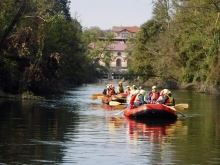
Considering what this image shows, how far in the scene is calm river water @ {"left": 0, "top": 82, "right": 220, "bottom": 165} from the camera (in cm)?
1808

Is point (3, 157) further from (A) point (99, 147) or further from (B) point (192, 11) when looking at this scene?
(B) point (192, 11)

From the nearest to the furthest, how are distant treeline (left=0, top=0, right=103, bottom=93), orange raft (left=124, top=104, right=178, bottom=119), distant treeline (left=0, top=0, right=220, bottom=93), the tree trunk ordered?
1. orange raft (left=124, top=104, right=178, bottom=119)
2. the tree trunk
3. distant treeline (left=0, top=0, right=103, bottom=93)
4. distant treeline (left=0, top=0, right=220, bottom=93)

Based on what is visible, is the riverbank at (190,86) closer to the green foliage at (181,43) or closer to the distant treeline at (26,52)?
the green foliage at (181,43)

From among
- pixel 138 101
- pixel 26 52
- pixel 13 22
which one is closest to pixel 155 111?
pixel 138 101

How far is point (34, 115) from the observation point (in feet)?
104

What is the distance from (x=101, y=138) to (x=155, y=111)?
23.3 ft

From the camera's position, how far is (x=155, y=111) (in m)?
29.6

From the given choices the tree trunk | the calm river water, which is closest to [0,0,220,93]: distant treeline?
the tree trunk

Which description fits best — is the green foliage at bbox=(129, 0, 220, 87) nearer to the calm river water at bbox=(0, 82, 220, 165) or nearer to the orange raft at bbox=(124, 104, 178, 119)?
the calm river water at bbox=(0, 82, 220, 165)

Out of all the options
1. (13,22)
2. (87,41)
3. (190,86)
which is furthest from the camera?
(87,41)

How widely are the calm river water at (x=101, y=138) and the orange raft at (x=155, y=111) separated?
1.46 feet

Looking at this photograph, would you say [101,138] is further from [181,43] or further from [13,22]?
[181,43]

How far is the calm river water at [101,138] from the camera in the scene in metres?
18.1

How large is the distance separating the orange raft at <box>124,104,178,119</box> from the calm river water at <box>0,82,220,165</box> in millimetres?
446
